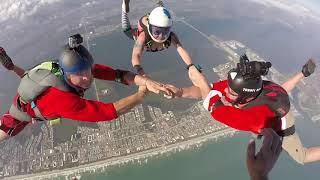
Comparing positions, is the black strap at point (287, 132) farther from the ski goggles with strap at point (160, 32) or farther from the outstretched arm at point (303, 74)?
the ski goggles with strap at point (160, 32)

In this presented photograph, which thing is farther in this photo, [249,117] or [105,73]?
[105,73]

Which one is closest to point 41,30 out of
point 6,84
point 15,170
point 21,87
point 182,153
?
point 6,84

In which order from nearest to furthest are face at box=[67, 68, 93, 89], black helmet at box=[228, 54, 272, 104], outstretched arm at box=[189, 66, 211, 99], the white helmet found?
1. face at box=[67, 68, 93, 89]
2. black helmet at box=[228, 54, 272, 104]
3. outstretched arm at box=[189, 66, 211, 99]
4. the white helmet

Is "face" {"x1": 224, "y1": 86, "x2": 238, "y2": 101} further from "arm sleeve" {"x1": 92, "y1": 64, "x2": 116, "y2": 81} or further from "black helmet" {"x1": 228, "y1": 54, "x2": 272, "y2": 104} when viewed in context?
"arm sleeve" {"x1": 92, "y1": 64, "x2": 116, "y2": 81}

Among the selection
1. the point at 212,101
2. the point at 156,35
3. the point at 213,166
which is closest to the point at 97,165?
the point at 213,166

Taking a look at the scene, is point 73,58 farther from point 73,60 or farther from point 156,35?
point 156,35

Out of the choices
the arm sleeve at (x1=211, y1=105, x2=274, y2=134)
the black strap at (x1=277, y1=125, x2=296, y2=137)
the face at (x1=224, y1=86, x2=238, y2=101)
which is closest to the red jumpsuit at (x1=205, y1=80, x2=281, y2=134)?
the arm sleeve at (x1=211, y1=105, x2=274, y2=134)
